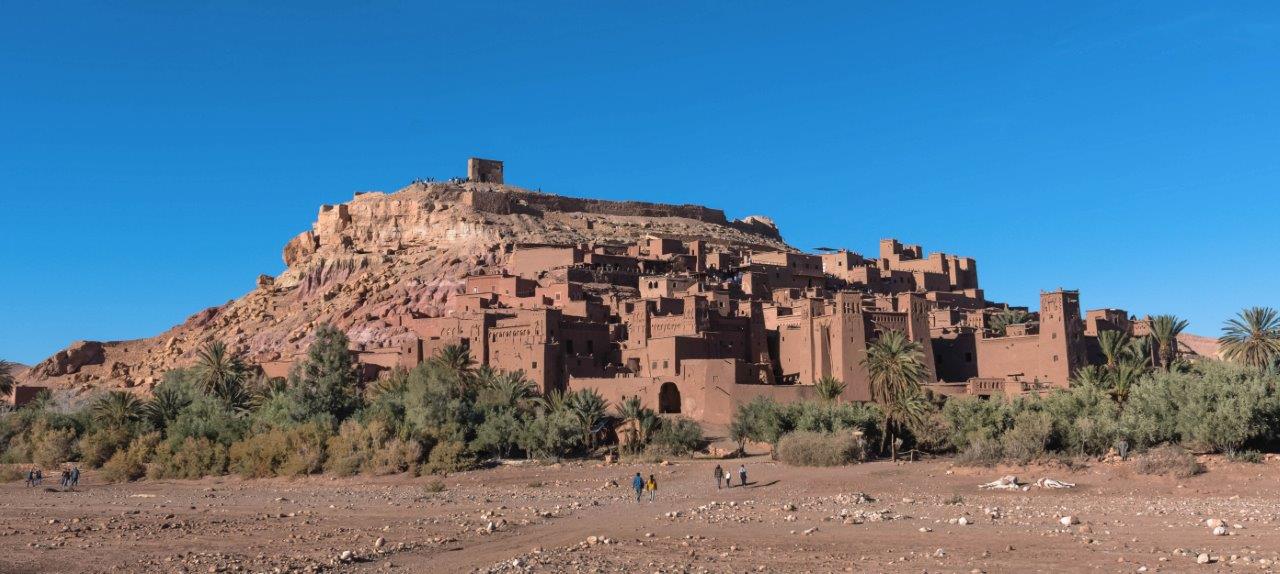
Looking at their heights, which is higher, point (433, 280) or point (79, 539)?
point (433, 280)

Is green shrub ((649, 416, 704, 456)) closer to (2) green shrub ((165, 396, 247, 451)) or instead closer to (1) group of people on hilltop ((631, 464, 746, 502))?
(1) group of people on hilltop ((631, 464, 746, 502))

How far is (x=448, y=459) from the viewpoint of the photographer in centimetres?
3825

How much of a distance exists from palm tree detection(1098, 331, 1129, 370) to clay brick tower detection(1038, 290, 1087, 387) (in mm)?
1138

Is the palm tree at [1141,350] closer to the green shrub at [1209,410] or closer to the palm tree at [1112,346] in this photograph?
the palm tree at [1112,346]

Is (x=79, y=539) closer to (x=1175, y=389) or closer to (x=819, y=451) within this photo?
(x=819, y=451)

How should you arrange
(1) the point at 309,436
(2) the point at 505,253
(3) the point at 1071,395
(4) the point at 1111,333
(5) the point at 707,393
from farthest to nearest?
(2) the point at 505,253 → (4) the point at 1111,333 → (5) the point at 707,393 → (1) the point at 309,436 → (3) the point at 1071,395

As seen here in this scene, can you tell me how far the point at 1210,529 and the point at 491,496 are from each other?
59.0ft

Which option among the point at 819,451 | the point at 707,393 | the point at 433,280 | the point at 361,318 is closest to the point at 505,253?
the point at 433,280

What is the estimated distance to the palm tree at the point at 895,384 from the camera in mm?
37156

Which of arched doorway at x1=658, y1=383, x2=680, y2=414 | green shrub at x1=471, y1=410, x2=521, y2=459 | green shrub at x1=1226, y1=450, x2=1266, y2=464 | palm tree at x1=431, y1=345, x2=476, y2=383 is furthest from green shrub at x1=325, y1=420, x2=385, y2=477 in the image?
green shrub at x1=1226, y1=450, x2=1266, y2=464

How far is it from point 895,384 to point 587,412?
1002 cm

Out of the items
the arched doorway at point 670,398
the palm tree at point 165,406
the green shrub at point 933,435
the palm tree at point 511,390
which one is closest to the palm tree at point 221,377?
the palm tree at point 165,406

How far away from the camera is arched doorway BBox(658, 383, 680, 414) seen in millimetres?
45094

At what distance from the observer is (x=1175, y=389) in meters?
32.8
